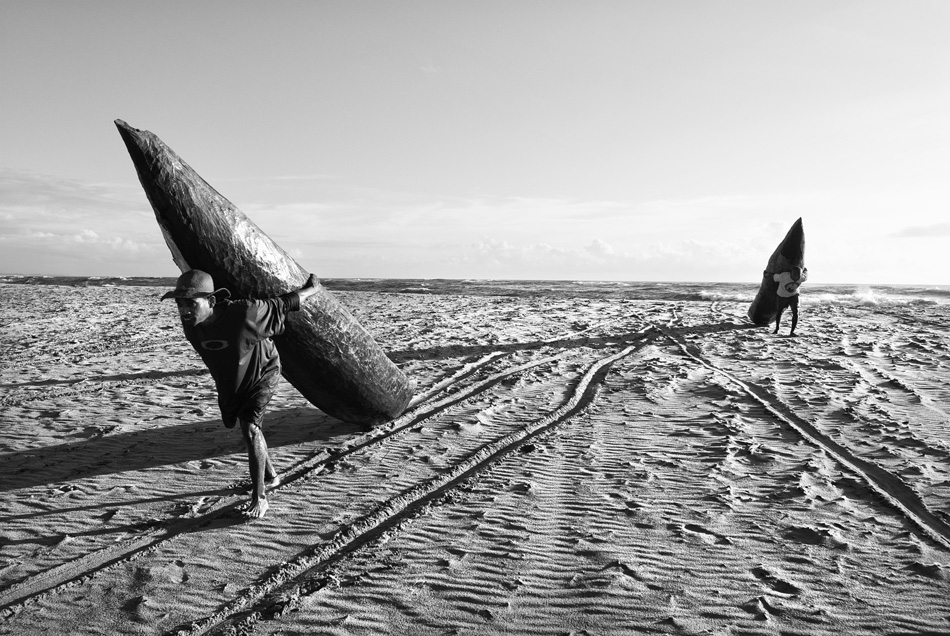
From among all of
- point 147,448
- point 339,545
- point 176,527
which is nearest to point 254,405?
point 176,527

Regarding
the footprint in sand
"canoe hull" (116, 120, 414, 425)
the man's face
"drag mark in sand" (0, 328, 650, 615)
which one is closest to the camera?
the footprint in sand

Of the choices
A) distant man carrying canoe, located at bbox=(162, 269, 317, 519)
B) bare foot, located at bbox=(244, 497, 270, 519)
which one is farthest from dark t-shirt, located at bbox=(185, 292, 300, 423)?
bare foot, located at bbox=(244, 497, 270, 519)

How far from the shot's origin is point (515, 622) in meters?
3.12

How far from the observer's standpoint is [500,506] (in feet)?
14.9

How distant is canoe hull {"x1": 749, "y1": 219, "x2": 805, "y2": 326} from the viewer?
14.1 meters

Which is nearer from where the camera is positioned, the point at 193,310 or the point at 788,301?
the point at 193,310

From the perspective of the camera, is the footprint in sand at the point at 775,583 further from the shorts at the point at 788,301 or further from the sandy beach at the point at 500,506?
the shorts at the point at 788,301

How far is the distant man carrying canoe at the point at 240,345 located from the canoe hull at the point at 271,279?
1.54 feet

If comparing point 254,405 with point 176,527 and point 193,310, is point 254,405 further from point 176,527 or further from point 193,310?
point 176,527

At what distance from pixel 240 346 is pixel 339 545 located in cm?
152

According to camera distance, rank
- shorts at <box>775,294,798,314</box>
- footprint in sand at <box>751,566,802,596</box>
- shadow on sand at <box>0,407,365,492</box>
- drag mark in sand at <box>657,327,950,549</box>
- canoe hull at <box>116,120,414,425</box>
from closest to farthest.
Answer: footprint in sand at <box>751,566,802,596</box>
drag mark in sand at <box>657,327,950,549</box>
canoe hull at <box>116,120,414,425</box>
shadow on sand at <box>0,407,365,492</box>
shorts at <box>775,294,798,314</box>

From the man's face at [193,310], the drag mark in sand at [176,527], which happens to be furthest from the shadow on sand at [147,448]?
the man's face at [193,310]

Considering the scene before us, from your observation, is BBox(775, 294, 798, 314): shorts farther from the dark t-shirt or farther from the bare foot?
the bare foot

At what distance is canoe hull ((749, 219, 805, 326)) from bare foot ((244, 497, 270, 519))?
43.4ft
